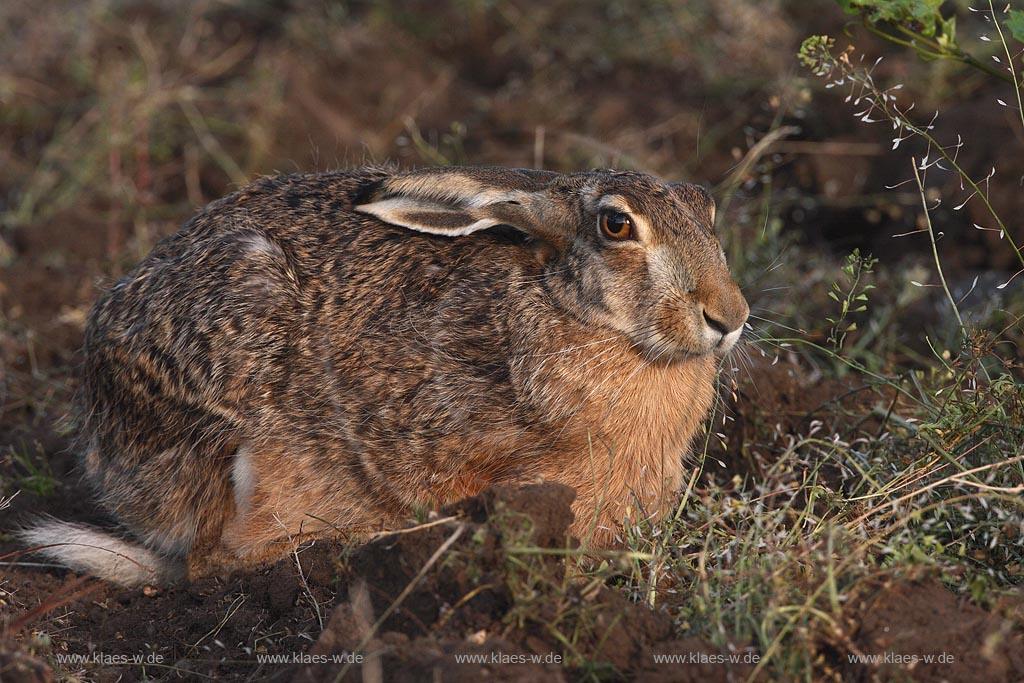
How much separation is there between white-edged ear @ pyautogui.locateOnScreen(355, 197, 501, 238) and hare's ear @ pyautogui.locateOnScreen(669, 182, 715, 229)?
697mm

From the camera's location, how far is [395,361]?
4273 mm

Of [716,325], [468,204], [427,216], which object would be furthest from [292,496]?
[716,325]

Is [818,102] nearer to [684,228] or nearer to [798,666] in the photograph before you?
[684,228]

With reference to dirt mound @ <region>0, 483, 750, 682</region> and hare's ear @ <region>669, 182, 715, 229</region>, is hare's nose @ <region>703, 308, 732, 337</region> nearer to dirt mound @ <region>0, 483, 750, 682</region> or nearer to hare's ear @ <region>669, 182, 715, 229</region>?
hare's ear @ <region>669, 182, 715, 229</region>

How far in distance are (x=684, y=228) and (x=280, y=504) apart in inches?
72.2

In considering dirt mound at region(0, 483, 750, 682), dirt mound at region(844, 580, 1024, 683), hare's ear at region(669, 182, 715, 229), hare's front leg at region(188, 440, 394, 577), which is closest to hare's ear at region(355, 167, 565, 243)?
hare's ear at region(669, 182, 715, 229)

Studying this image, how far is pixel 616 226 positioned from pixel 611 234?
0.03m

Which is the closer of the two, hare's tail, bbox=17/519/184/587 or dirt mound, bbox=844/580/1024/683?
dirt mound, bbox=844/580/1024/683

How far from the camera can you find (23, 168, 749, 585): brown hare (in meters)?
4.07

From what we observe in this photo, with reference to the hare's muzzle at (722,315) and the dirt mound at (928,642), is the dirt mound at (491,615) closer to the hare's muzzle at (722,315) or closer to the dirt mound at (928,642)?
the dirt mound at (928,642)

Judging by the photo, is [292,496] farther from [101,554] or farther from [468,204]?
[468,204]

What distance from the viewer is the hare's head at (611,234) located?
3.91m

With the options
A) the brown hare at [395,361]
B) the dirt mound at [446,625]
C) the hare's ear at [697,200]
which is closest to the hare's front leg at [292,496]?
the brown hare at [395,361]

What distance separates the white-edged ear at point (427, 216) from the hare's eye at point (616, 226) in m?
0.43
